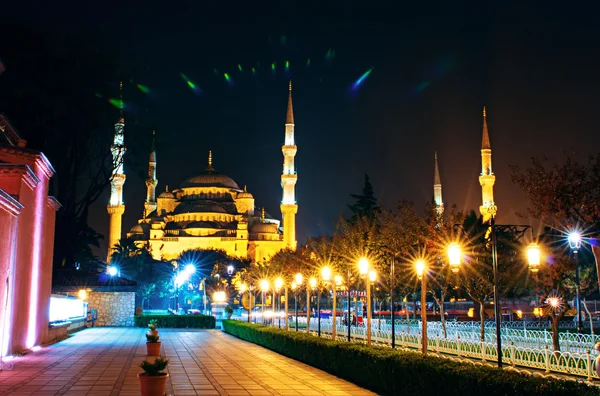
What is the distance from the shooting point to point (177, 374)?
15.7 metres

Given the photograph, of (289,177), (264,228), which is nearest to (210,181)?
(264,228)

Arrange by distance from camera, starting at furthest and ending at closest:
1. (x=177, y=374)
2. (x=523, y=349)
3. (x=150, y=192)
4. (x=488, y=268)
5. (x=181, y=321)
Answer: (x=150, y=192)
(x=181, y=321)
(x=488, y=268)
(x=523, y=349)
(x=177, y=374)

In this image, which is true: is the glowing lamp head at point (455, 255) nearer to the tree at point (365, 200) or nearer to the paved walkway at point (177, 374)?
the paved walkway at point (177, 374)

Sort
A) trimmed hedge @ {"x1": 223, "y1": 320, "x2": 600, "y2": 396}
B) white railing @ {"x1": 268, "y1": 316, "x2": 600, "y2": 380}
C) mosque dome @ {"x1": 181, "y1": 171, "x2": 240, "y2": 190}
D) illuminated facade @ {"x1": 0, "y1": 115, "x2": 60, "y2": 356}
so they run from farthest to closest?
mosque dome @ {"x1": 181, "y1": 171, "x2": 240, "y2": 190} → illuminated facade @ {"x1": 0, "y1": 115, "x2": 60, "y2": 356} → white railing @ {"x1": 268, "y1": 316, "x2": 600, "y2": 380} → trimmed hedge @ {"x1": 223, "y1": 320, "x2": 600, "y2": 396}

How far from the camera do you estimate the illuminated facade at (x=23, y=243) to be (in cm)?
1664

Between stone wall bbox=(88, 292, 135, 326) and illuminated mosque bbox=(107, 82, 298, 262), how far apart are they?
1607 inches

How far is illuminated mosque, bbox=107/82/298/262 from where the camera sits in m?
91.4

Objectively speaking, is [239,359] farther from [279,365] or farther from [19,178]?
[19,178]

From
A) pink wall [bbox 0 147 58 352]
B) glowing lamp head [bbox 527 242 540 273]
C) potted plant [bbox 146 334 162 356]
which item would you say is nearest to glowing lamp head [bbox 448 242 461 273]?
glowing lamp head [bbox 527 242 540 273]

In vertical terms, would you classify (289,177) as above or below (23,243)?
above

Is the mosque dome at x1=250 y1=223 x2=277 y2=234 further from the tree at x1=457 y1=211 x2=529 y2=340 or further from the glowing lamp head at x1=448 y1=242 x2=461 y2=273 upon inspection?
the glowing lamp head at x1=448 y1=242 x2=461 y2=273

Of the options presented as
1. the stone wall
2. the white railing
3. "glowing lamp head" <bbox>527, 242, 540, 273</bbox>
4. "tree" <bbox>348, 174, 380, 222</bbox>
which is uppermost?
"tree" <bbox>348, 174, 380, 222</bbox>

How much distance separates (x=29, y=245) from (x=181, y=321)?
2236cm

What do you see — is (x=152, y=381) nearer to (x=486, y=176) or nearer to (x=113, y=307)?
(x=113, y=307)
